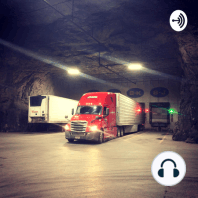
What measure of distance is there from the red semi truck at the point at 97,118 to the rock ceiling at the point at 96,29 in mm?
5073

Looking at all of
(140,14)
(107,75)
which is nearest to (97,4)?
(140,14)

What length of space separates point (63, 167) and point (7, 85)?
19668mm

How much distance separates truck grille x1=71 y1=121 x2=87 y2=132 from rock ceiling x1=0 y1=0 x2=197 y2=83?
6.94 metres

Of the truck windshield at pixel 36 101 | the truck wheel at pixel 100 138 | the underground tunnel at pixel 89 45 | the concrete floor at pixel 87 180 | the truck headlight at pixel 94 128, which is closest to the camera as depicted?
the concrete floor at pixel 87 180

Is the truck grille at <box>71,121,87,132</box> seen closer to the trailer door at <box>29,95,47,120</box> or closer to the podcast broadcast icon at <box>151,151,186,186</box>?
the podcast broadcast icon at <box>151,151,186,186</box>

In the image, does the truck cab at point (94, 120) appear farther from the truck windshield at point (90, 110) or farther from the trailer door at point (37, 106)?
the trailer door at point (37, 106)

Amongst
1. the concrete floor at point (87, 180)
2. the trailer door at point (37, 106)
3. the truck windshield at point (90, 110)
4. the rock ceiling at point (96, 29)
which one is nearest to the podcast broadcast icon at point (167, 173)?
the concrete floor at point (87, 180)

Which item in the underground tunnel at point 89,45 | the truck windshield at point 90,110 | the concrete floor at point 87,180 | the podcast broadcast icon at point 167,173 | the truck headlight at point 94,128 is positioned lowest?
the concrete floor at point 87,180

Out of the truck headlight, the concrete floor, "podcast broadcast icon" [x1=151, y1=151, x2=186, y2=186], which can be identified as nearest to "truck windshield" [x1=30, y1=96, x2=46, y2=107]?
the truck headlight

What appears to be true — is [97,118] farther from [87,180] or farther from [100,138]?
[87,180]

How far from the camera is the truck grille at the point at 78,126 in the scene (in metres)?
13.8

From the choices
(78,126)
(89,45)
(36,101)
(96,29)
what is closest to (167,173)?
(78,126)

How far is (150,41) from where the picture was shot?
1838cm

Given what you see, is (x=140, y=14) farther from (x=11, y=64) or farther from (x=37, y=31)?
(x=11, y=64)
